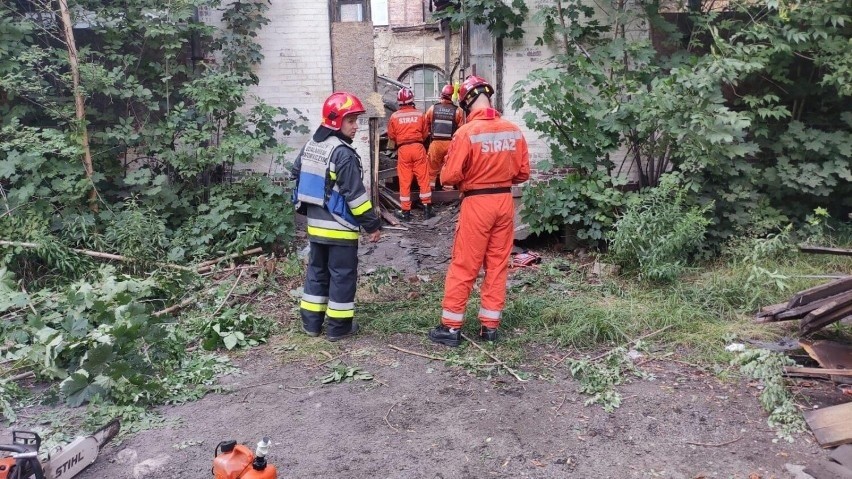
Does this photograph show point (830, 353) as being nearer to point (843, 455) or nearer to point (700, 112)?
point (843, 455)

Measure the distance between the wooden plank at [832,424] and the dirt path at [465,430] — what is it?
87mm

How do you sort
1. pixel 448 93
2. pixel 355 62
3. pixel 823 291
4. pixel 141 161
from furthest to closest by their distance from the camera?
pixel 448 93 → pixel 355 62 → pixel 141 161 → pixel 823 291

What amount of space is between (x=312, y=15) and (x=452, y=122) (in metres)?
2.91

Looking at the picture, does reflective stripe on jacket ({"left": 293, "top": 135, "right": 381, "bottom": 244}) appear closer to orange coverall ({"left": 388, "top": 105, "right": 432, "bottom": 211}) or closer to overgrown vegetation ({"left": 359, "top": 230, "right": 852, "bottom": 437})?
overgrown vegetation ({"left": 359, "top": 230, "right": 852, "bottom": 437})

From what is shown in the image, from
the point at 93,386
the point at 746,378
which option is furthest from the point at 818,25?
the point at 93,386

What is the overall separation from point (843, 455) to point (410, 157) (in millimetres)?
7649

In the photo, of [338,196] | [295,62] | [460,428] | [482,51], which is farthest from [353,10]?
[460,428]

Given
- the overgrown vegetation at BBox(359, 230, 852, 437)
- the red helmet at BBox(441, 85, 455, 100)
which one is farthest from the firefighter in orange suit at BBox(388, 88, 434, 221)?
the overgrown vegetation at BBox(359, 230, 852, 437)

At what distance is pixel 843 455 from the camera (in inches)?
137

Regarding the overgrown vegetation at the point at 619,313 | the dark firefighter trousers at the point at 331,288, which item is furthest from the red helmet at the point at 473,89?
the overgrown vegetation at the point at 619,313

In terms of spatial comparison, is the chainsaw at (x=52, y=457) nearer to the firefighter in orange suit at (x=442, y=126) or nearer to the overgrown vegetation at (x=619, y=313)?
the overgrown vegetation at (x=619, y=313)

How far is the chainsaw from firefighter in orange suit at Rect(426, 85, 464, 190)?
7.35 metres

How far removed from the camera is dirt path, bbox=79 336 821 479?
3.57 metres

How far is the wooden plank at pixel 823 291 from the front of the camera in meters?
4.70
